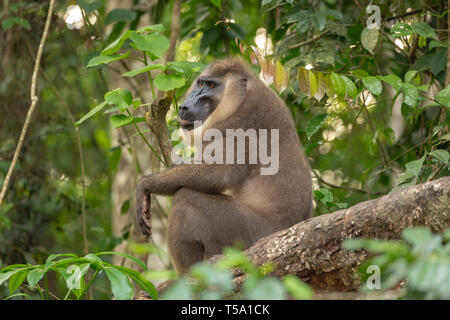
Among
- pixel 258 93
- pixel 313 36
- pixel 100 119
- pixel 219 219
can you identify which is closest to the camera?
pixel 219 219

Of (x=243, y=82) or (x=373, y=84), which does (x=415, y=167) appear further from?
(x=243, y=82)

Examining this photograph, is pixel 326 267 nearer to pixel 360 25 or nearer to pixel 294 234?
pixel 294 234

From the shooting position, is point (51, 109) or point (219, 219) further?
point (51, 109)

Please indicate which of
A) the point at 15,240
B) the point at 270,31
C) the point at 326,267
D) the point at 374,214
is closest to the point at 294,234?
the point at 326,267

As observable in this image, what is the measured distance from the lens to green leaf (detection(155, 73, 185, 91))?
406cm

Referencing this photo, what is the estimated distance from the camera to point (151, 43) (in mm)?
4141

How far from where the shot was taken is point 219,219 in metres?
4.57


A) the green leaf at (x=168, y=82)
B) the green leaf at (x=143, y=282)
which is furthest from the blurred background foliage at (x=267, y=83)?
the green leaf at (x=143, y=282)

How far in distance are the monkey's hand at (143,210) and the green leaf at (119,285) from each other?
168 centimetres

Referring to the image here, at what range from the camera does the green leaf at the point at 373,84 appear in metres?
4.31

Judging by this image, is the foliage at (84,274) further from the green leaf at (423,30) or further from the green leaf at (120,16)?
the green leaf at (120,16)

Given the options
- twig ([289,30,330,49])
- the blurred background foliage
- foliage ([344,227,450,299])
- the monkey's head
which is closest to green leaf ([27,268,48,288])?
the blurred background foliage
